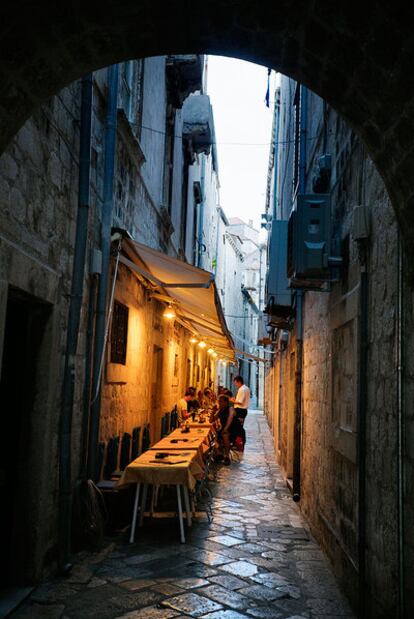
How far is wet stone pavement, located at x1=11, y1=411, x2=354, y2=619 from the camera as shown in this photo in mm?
4133

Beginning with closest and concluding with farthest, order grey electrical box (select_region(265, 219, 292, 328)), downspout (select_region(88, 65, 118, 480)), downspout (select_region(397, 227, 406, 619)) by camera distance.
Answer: downspout (select_region(397, 227, 406, 619)), downspout (select_region(88, 65, 118, 480)), grey electrical box (select_region(265, 219, 292, 328))

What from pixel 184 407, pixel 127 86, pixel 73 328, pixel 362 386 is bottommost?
pixel 184 407

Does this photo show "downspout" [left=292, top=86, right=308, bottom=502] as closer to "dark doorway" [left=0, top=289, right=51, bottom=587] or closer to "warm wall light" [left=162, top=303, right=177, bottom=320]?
"warm wall light" [left=162, top=303, right=177, bottom=320]

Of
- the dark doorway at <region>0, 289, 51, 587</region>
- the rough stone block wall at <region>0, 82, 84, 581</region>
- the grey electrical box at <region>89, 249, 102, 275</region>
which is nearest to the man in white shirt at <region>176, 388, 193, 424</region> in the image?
the grey electrical box at <region>89, 249, 102, 275</region>

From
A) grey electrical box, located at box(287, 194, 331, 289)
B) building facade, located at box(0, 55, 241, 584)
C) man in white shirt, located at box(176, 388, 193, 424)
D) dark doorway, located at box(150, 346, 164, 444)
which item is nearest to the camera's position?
building facade, located at box(0, 55, 241, 584)

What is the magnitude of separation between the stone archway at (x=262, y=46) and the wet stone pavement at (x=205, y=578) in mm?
2829

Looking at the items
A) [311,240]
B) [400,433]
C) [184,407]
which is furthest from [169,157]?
[400,433]

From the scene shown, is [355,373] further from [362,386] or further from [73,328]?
[73,328]

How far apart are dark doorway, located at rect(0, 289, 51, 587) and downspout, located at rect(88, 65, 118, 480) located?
1.22 metres

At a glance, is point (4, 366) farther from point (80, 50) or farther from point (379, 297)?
point (379, 297)

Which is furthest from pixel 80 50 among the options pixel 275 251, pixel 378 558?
pixel 275 251

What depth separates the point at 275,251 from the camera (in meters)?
10.1

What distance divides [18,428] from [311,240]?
290 cm

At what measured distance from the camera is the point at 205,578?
482 centimetres
